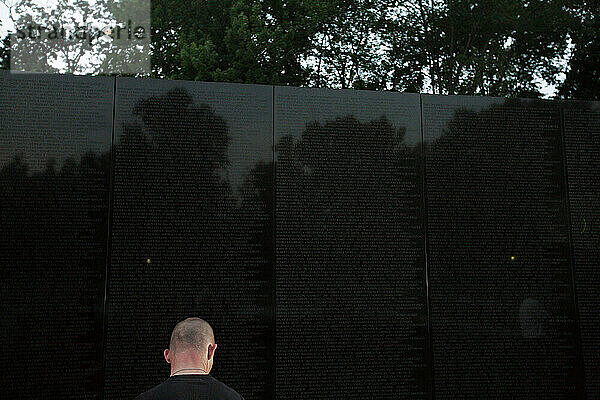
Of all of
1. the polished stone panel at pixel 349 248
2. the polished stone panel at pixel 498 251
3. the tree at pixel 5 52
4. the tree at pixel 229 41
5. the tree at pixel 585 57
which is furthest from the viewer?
the tree at pixel 585 57

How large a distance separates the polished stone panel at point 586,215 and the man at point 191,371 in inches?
230

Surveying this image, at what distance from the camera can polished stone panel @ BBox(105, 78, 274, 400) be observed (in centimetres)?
606

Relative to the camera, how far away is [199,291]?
6.24 metres

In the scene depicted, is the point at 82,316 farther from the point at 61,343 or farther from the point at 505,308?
the point at 505,308

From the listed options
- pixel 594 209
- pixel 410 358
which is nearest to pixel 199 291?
pixel 410 358

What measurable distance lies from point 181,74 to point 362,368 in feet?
42.1

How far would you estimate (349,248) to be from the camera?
6676 mm

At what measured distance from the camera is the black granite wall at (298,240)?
603 centimetres

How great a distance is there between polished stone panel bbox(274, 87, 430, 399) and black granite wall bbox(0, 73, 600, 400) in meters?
0.02

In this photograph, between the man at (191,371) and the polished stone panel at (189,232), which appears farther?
the polished stone panel at (189,232)

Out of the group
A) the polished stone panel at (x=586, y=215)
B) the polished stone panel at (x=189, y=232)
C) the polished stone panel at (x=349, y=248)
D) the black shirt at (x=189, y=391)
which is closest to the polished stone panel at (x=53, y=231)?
the polished stone panel at (x=189, y=232)

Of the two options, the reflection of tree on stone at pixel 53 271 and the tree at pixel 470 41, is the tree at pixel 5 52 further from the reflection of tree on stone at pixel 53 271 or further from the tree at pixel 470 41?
the reflection of tree on stone at pixel 53 271

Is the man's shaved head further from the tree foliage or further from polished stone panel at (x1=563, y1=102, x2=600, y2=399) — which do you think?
the tree foliage

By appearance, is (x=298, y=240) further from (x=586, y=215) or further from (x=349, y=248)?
(x=586, y=215)
